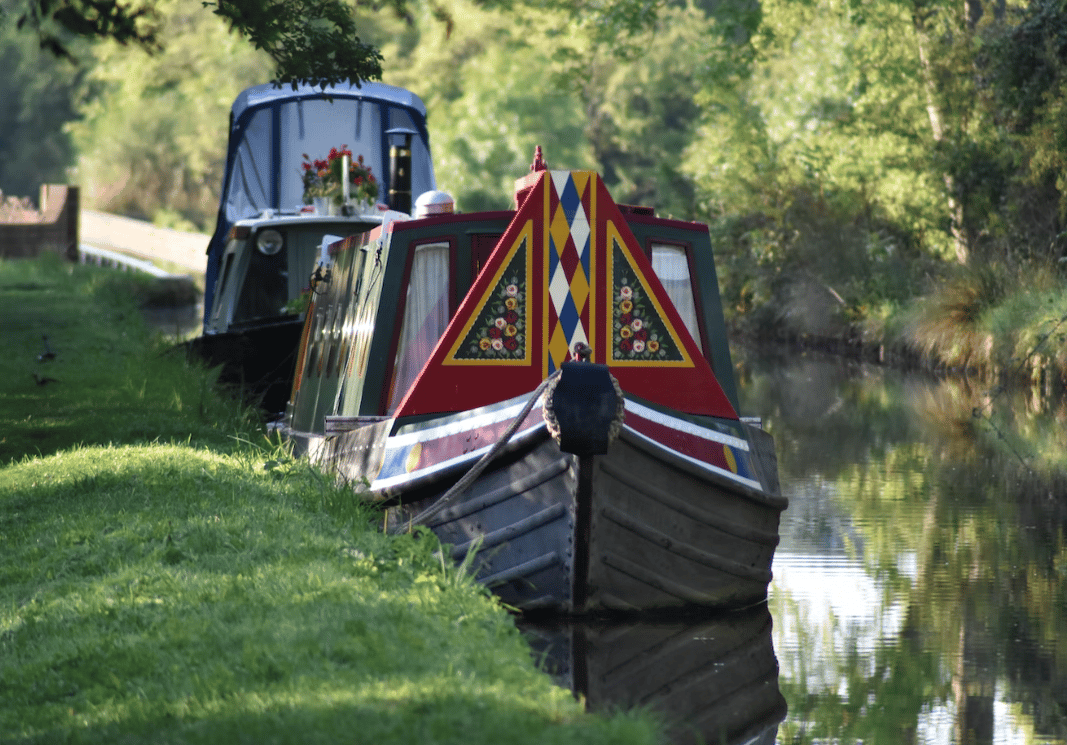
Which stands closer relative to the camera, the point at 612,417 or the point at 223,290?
the point at 612,417

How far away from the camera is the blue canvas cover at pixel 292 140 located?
18438 mm

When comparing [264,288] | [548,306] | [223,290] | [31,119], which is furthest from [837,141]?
[31,119]

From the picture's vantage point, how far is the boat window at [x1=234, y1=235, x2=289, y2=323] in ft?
52.9

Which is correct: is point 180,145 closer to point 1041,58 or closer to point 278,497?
point 1041,58

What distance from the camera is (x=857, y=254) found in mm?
29516

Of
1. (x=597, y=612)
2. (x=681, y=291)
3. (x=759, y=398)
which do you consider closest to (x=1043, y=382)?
(x=759, y=398)

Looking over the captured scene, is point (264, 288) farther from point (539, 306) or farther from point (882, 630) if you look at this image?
point (882, 630)

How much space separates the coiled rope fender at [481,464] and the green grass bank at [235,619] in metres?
0.14

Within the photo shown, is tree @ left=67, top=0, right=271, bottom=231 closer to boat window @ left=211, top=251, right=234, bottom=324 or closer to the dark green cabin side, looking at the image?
boat window @ left=211, top=251, right=234, bottom=324

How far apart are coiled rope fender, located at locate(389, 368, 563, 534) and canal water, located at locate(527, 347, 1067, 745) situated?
32.0 inches

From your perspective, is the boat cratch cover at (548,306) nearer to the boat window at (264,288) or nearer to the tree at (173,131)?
the boat window at (264,288)

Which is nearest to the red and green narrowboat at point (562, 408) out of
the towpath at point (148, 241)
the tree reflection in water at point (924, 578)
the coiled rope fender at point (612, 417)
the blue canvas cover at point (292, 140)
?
the coiled rope fender at point (612, 417)

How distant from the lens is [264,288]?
1636cm

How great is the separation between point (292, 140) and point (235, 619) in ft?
42.4
